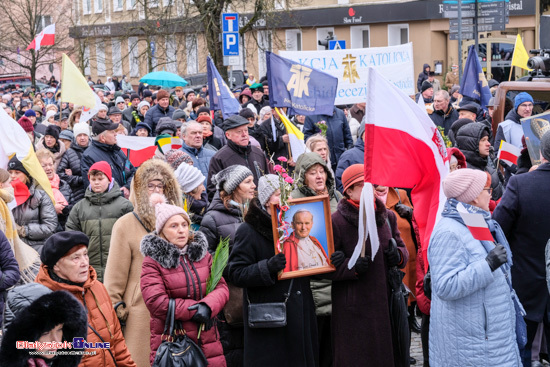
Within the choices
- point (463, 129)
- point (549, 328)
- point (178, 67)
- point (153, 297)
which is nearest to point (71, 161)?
point (463, 129)

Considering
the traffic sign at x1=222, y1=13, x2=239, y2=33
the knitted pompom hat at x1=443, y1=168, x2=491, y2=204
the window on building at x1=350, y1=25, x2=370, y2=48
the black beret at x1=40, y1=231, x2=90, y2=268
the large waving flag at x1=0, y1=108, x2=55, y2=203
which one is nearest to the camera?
the black beret at x1=40, y1=231, x2=90, y2=268

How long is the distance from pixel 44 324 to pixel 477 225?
102 inches

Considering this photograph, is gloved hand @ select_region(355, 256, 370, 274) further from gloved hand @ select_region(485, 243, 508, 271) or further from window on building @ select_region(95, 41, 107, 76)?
window on building @ select_region(95, 41, 107, 76)

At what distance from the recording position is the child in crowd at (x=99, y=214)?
7126mm

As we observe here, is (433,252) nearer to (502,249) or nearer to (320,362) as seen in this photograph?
(502,249)

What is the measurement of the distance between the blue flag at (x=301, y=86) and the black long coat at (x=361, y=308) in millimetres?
5166

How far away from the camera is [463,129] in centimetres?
817

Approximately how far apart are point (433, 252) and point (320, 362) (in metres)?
1.46

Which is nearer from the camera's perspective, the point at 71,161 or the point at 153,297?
the point at 153,297

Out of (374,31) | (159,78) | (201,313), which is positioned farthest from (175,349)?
(374,31)

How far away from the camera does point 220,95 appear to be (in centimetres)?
1279

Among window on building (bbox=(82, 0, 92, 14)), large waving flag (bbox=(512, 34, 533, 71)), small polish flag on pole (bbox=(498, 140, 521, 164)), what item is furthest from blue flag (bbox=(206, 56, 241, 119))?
window on building (bbox=(82, 0, 92, 14))

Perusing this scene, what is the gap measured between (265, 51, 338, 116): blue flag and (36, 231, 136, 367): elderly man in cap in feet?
20.2

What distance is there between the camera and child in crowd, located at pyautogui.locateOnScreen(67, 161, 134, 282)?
281 inches
